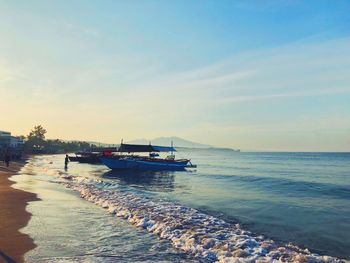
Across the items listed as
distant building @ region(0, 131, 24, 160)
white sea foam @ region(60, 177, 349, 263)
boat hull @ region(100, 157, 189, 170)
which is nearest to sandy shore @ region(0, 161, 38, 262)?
white sea foam @ region(60, 177, 349, 263)

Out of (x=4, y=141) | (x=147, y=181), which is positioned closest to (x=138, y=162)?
(x=147, y=181)

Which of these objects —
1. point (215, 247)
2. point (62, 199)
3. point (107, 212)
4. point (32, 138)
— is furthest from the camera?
point (32, 138)

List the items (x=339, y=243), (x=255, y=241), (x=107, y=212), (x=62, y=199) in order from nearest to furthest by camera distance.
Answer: (x=255, y=241) → (x=339, y=243) → (x=107, y=212) → (x=62, y=199)

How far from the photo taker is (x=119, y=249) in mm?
10672

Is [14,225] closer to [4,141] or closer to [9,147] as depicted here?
[9,147]

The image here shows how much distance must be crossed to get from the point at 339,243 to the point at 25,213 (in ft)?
41.8

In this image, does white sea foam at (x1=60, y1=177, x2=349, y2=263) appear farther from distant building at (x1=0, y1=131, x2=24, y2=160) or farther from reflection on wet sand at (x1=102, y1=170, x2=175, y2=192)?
distant building at (x1=0, y1=131, x2=24, y2=160)

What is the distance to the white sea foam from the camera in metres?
10.7

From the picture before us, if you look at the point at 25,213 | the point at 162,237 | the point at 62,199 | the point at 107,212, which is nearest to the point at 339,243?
the point at 162,237

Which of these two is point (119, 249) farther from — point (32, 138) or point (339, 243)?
point (32, 138)

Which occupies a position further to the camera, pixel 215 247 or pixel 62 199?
pixel 62 199

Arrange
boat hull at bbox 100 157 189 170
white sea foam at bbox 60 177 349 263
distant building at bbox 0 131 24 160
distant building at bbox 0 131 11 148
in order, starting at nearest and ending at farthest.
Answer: white sea foam at bbox 60 177 349 263 < boat hull at bbox 100 157 189 170 < distant building at bbox 0 131 24 160 < distant building at bbox 0 131 11 148

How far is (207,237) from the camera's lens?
41.5 feet

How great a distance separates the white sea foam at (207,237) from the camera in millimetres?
10688
